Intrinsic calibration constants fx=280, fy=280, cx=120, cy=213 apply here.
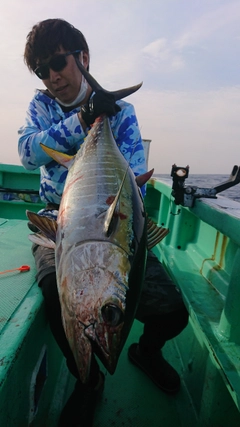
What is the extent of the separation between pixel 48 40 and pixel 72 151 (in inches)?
32.1

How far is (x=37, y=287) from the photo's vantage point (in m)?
1.59

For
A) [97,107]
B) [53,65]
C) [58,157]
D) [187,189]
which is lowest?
[187,189]

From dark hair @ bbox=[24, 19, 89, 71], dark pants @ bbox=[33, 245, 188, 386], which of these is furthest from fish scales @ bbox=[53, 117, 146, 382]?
dark hair @ bbox=[24, 19, 89, 71]

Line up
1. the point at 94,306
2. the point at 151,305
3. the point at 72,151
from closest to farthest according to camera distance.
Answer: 1. the point at 94,306
2. the point at 151,305
3. the point at 72,151

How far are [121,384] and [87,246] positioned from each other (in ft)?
4.33

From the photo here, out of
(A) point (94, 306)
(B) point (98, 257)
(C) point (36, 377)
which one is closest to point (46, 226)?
(B) point (98, 257)

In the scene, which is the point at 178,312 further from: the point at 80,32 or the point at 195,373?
the point at 80,32

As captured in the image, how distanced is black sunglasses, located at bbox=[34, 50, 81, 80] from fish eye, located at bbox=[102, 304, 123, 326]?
1.80m

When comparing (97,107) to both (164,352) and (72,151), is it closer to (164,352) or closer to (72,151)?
(72,151)

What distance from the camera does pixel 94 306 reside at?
1022mm

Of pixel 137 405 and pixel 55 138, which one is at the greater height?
pixel 55 138

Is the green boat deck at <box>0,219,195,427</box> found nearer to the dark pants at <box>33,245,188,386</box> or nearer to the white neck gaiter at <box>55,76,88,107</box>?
the dark pants at <box>33,245,188,386</box>

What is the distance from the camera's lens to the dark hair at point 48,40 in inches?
81.3

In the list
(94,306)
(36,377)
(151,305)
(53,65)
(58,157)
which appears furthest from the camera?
(53,65)
